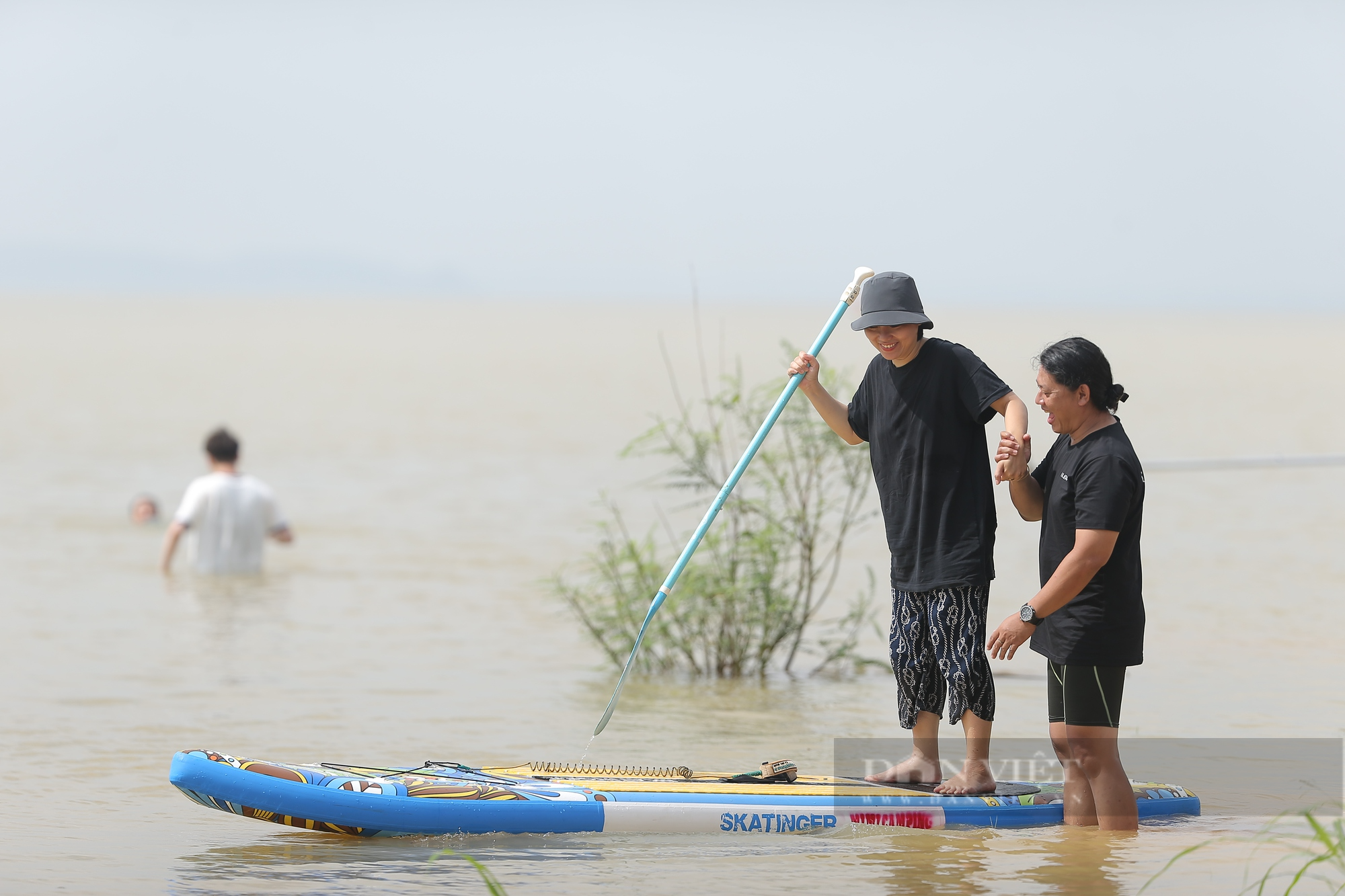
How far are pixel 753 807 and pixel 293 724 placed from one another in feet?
10.4

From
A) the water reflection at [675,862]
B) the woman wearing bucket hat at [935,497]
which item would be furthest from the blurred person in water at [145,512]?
the woman wearing bucket hat at [935,497]

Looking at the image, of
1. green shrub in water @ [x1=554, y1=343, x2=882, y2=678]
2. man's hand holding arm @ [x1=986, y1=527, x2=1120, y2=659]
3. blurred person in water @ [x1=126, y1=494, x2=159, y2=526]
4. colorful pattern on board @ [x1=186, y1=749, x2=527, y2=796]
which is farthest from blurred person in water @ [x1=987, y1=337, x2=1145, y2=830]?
blurred person in water @ [x1=126, y1=494, x2=159, y2=526]

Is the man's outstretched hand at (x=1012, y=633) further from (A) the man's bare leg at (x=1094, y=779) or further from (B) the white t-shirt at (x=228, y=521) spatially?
(B) the white t-shirt at (x=228, y=521)

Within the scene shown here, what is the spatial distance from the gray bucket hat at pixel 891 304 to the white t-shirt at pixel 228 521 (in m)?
7.80

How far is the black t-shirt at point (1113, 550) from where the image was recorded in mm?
4648

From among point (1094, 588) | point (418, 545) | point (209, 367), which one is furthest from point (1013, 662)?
point (209, 367)

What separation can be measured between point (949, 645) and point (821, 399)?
100 centimetres

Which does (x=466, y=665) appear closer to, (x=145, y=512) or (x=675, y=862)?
(x=675, y=862)

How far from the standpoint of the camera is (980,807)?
537 cm

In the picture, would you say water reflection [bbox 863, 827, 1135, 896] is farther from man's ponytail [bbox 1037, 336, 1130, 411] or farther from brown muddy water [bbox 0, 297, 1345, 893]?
man's ponytail [bbox 1037, 336, 1130, 411]

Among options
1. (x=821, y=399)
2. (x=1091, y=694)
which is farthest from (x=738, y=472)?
(x=1091, y=694)

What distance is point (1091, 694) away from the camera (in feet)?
15.7

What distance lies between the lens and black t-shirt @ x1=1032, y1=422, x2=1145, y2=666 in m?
4.65

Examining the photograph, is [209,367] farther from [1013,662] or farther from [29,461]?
[1013,662]
